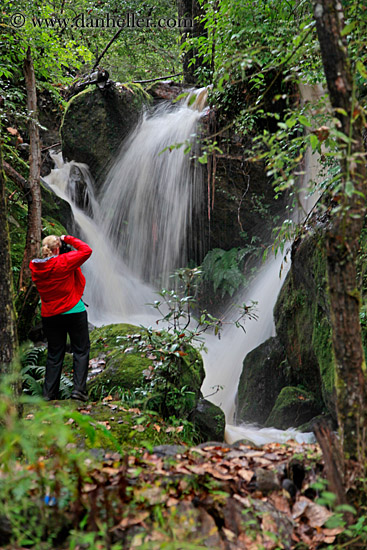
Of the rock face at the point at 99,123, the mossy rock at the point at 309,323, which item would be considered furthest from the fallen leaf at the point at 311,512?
the rock face at the point at 99,123

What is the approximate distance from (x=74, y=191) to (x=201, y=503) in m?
10.5

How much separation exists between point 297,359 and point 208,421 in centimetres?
201

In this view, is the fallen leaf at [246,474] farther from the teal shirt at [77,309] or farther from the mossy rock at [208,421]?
the teal shirt at [77,309]

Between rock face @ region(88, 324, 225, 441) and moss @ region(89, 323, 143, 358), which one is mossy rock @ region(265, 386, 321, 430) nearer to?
rock face @ region(88, 324, 225, 441)

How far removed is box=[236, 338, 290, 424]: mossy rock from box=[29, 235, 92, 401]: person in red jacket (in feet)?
11.0

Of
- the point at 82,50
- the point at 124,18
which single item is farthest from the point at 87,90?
the point at 124,18

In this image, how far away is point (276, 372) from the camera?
297 inches

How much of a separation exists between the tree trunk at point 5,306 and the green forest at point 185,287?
0.05ft

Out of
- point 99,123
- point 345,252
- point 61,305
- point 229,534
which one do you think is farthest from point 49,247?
point 99,123

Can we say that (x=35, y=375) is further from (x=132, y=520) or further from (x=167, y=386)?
(x=132, y=520)

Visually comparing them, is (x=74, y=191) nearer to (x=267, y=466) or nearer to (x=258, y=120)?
(x=258, y=120)

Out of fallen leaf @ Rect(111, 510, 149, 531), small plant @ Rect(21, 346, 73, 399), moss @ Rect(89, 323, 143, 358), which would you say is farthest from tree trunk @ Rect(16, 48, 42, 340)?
fallen leaf @ Rect(111, 510, 149, 531)

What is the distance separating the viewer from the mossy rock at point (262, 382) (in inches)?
290

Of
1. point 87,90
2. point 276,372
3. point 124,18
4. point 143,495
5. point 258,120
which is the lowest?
point 276,372
